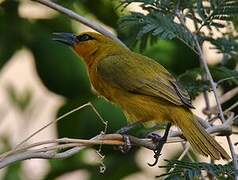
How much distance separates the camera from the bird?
163cm

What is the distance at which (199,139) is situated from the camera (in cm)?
156

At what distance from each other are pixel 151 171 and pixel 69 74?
0.43 meters

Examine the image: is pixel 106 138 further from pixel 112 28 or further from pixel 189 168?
pixel 112 28

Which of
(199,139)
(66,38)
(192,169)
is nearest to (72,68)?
(66,38)

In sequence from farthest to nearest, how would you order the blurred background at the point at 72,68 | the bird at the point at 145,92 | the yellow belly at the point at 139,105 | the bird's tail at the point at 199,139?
1. the blurred background at the point at 72,68
2. the yellow belly at the point at 139,105
3. the bird at the point at 145,92
4. the bird's tail at the point at 199,139

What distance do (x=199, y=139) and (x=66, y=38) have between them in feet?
1.97

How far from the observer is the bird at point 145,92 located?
64.0 inches

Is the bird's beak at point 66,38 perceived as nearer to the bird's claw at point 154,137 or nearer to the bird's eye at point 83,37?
the bird's eye at point 83,37

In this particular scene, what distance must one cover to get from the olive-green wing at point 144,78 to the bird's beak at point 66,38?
0.49 feet

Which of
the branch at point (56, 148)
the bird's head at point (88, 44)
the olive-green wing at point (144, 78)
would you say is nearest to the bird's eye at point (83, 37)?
the bird's head at point (88, 44)

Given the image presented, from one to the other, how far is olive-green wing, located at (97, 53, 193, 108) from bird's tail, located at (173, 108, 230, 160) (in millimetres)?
83

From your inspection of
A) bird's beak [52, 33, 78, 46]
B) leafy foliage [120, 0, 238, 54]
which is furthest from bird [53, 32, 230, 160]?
leafy foliage [120, 0, 238, 54]

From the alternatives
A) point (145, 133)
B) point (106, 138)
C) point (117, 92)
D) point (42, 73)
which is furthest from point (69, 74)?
point (106, 138)

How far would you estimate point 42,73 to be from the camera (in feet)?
6.54
